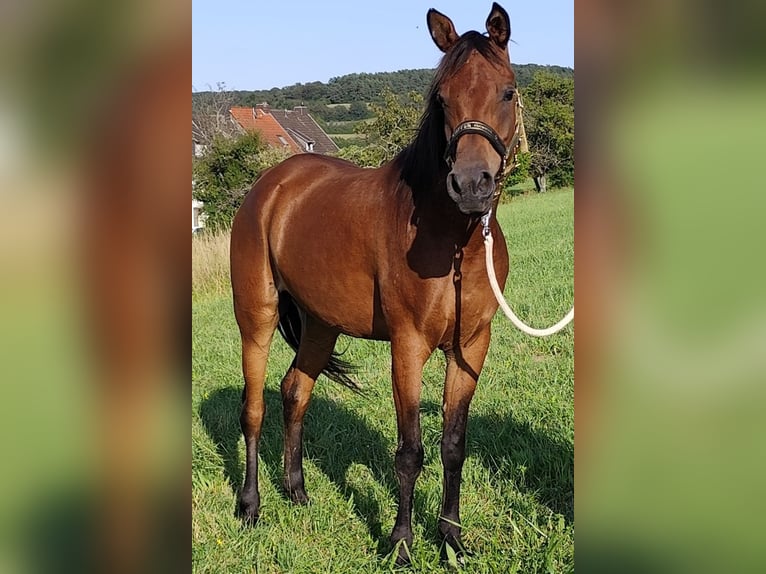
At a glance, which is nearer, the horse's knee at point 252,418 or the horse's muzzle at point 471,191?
the horse's muzzle at point 471,191

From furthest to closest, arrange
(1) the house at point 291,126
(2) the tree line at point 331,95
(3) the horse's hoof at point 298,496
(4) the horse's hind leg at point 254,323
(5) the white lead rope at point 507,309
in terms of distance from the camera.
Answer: (2) the tree line at point 331,95 < (1) the house at point 291,126 < (4) the horse's hind leg at point 254,323 < (3) the horse's hoof at point 298,496 < (5) the white lead rope at point 507,309

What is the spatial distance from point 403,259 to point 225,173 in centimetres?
1741

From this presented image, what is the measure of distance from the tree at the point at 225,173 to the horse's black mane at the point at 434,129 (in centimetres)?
1585

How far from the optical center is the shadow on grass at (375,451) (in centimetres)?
383

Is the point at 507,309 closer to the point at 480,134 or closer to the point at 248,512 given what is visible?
the point at 480,134

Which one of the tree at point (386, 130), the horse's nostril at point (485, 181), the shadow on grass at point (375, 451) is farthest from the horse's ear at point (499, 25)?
the tree at point (386, 130)

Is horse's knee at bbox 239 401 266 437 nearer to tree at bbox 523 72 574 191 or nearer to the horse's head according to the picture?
the horse's head

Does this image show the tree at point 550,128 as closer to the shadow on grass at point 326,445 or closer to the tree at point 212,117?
the tree at point 212,117

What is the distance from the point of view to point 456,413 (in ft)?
11.2

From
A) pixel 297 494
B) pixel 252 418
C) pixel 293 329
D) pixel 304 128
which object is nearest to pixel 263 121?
pixel 304 128
